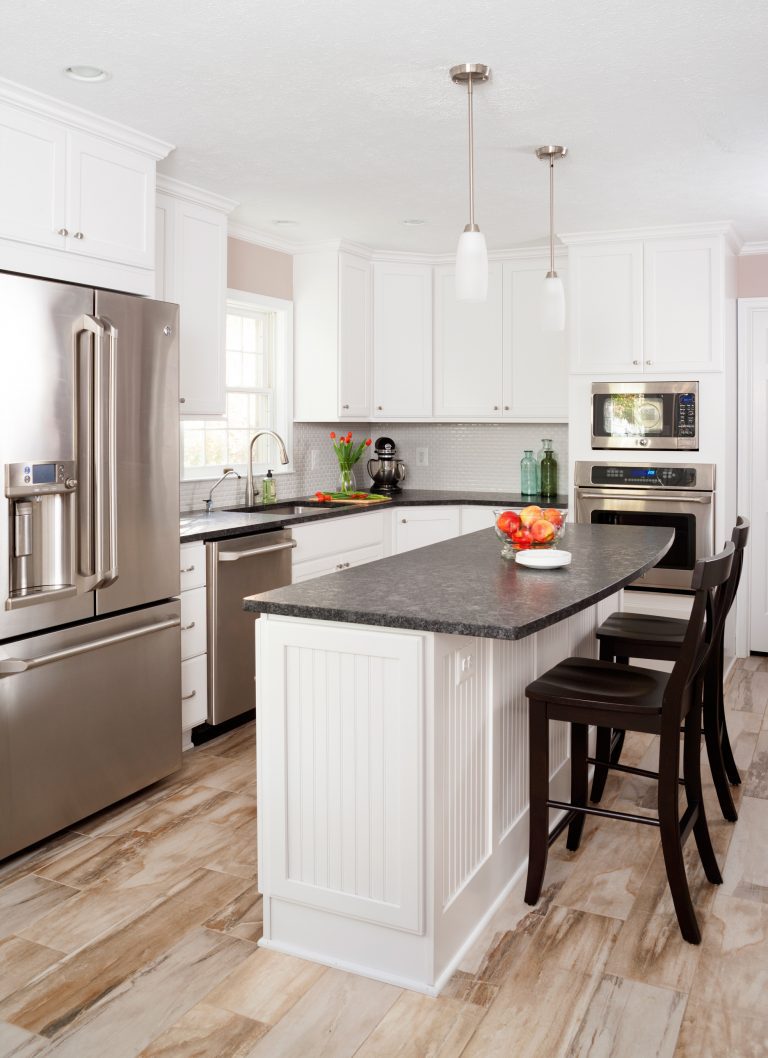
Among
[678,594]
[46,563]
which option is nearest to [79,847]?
[46,563]

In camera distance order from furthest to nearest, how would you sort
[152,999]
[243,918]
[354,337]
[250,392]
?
[354,337] → [250,392] → [243,918] → [152,999]

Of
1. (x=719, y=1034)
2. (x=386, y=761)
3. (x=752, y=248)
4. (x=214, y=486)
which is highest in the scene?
(x=752, y=248)

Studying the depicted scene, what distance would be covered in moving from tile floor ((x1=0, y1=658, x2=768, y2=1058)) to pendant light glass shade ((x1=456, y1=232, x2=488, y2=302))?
5.78ft

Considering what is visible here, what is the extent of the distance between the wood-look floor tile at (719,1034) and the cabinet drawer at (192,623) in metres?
2.34

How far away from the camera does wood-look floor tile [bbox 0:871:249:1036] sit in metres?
2.11

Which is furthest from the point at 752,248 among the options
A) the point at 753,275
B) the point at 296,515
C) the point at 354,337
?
the point at 296,515

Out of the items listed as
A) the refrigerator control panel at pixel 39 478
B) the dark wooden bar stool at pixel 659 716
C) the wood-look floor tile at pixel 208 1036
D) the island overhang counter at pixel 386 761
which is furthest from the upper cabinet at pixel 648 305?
the wood-look floor tile at pixel 208 1036

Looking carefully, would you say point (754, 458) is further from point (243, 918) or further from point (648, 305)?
point (243, 918)

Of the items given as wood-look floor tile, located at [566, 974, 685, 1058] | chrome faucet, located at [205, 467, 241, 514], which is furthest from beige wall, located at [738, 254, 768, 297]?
wood-look floor tile, located at [566, 974, 685, 1058]

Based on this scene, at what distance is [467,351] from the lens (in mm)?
5688

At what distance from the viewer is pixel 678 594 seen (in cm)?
497

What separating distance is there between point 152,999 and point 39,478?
1512 millimetres

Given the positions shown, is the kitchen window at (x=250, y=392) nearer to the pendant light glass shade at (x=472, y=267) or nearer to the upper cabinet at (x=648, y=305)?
the upper cabinet at (x=648, y=305)

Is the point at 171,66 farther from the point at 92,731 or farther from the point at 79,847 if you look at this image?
the point at 79,847
